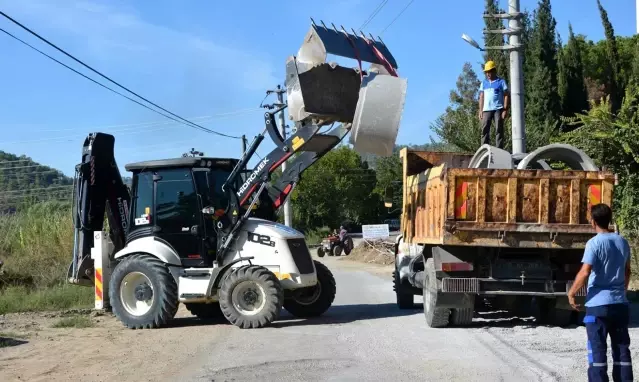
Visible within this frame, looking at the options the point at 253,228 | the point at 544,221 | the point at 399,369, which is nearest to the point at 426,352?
the point at 399,369

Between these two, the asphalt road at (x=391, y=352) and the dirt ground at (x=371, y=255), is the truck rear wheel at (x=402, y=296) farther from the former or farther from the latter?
the dirt ground at (x=371, y=255)

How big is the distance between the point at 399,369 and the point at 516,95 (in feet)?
32.2

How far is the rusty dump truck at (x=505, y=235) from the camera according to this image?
10.4 meters

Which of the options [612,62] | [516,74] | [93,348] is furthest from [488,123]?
[612,62]

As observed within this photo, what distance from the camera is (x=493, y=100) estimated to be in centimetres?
1344

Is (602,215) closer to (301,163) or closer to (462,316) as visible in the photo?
(462,316)

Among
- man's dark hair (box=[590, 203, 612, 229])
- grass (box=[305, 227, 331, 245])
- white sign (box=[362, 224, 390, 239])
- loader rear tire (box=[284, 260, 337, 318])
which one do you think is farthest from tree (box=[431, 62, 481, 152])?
grass (box=[305, 227, 331, 245])

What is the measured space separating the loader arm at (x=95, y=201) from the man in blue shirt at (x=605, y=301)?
8.97 metres

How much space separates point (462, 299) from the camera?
11.0m

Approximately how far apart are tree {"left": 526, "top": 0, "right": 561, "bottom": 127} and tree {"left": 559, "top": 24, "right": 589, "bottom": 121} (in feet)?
1.16

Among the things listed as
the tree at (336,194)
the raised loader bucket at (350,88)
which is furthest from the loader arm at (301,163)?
the tree at (336,194)

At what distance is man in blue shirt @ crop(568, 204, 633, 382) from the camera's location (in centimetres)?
630

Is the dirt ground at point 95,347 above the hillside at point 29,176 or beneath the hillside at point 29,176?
beneath

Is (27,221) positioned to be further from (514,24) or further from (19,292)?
(514,24)
